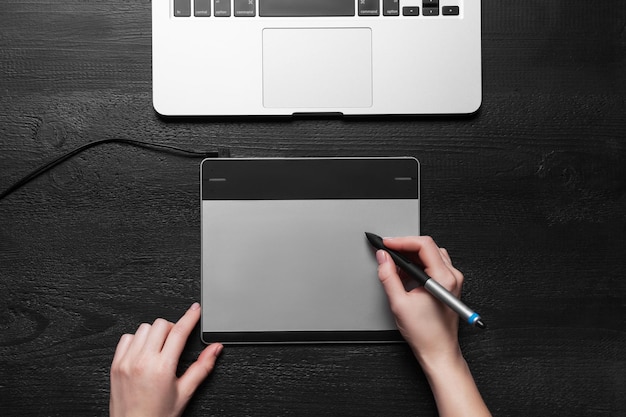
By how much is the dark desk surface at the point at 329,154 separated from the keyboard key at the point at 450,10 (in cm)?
6

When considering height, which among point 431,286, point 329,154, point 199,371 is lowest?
point 199,371

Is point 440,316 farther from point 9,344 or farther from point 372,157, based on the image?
point 9,344

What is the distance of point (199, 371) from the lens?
703 millimetres

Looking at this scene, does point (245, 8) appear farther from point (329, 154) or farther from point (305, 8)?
point (329, 154)

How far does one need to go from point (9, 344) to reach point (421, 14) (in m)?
0.69

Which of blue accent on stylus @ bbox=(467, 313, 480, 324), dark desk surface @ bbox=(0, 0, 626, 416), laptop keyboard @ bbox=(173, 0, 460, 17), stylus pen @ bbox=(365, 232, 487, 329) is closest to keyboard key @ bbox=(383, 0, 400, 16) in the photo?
laptop keyboard @ bbox=(173, 0, 460, 17)

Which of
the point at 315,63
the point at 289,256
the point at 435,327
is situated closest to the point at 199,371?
the point at 289,256

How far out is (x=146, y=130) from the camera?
731 millimetres

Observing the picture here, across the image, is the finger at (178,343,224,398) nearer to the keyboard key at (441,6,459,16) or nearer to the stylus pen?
the stylus pen

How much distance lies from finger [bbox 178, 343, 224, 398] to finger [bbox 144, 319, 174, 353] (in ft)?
0.16

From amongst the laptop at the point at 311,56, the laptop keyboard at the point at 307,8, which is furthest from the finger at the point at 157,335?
the laptop keyboard at the point at 307,8

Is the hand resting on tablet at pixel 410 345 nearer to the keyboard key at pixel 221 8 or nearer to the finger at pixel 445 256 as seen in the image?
the finger at pixel 445 256

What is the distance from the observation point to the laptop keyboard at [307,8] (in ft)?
2.31

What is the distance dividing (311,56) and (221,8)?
0.13 metres
